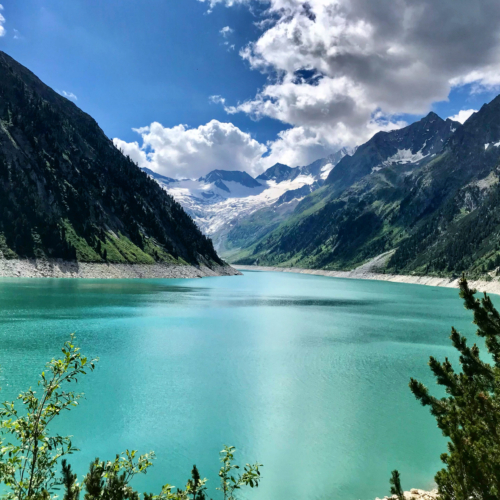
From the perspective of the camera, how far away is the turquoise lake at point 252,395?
18844 mm

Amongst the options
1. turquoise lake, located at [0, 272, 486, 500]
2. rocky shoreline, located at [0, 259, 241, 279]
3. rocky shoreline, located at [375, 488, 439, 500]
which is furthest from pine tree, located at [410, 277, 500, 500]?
rocky shoreline, located at [0, 259, 241, 279]

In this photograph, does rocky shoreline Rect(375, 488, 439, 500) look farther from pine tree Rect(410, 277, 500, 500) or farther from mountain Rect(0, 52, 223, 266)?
mountain Rect(0, 52, 223, 266)

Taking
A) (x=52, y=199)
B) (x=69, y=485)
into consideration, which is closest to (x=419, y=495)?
(x=69, y=485)

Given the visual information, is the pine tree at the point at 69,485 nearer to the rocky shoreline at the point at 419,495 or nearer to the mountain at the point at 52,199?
the rocky shoreline at the point at 419,495

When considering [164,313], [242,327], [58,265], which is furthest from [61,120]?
[242,327]

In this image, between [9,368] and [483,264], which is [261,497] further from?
[483,264]

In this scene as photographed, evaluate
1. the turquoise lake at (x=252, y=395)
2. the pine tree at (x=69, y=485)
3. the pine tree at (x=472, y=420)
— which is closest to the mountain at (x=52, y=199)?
the turquoise lake at (x=252, y=395)

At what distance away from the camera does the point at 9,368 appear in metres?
30.8

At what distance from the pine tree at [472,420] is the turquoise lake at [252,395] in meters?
8.86

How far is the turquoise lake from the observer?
18844mm

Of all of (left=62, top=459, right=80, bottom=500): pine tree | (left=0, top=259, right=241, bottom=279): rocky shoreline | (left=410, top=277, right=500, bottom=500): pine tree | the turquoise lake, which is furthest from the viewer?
(left=0, top=259, right=241, bottom=279): rocky shoreline

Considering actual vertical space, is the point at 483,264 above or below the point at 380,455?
above

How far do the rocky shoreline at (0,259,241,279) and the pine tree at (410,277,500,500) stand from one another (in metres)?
134

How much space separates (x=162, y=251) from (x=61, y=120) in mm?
91940
